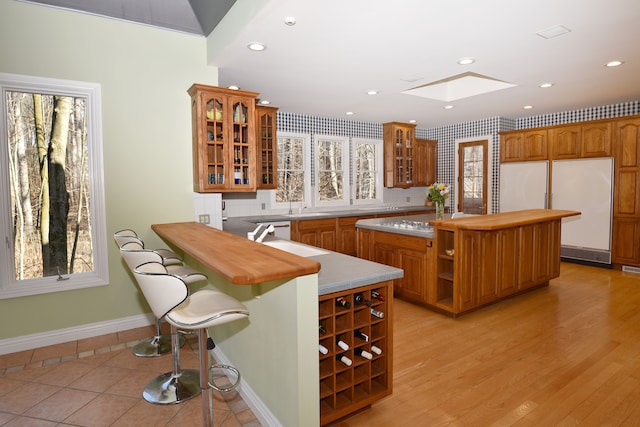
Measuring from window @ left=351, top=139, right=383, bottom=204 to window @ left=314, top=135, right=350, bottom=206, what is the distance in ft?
0.69

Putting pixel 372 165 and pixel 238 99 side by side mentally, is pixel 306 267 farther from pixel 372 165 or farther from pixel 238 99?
pixel 372 165

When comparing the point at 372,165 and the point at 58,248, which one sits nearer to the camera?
the point at 58,248

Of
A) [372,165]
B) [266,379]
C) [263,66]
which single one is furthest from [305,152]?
[266,379]

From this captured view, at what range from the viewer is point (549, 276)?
4.66m

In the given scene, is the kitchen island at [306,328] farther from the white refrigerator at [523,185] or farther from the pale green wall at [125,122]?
the white refrigerator at [523,185]

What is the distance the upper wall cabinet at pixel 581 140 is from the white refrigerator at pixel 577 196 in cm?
11

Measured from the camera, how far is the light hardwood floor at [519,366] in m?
2.17

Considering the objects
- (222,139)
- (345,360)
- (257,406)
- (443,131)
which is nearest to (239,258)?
(345,360)

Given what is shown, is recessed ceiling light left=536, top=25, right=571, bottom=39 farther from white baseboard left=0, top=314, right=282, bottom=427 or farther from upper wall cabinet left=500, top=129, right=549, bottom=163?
upper wall cabinet left=500, top=129, right=549, bottom=163

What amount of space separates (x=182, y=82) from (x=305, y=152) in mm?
2987

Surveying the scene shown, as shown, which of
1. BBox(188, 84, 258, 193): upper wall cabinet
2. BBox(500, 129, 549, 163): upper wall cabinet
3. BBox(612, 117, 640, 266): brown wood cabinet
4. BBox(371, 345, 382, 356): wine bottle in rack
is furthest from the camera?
BBox(500, 129, 549, 163): upper wall cabinet

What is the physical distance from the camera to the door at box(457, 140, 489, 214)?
23.0 ft

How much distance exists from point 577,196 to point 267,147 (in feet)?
16.0

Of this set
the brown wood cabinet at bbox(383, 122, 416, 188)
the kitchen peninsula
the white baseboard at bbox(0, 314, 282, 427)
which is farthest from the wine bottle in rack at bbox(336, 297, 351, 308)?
the brown wood cabinet at bbox(383, 122, 416, 188)
